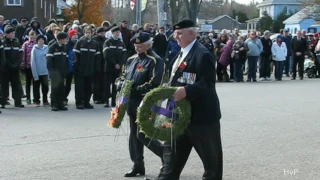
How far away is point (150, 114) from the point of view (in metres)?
6.49

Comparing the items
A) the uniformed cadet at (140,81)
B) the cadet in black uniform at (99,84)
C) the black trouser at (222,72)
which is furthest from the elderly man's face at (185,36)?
the black trouser at (222,72)

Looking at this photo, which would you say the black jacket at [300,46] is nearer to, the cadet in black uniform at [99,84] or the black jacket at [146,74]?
the cadet in black uniform at [99,84]

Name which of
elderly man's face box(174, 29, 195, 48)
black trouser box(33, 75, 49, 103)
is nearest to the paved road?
black trouser box(33, 75, 49, 103)

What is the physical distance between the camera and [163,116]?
6441 millimetres

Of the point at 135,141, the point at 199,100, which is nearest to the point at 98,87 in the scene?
the point at 135,141

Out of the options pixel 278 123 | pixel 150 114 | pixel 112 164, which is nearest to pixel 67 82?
pixel 278 123

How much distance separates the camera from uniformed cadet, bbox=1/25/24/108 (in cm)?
1445

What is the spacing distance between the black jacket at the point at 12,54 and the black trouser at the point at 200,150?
8733mm

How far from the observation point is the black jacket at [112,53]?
14.4 metres

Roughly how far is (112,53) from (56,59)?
4.39 ft

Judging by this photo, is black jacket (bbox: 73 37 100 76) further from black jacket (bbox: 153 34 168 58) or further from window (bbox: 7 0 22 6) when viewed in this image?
window (bbox: 7 0 22 6)

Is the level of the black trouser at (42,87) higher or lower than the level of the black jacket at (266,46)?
lower

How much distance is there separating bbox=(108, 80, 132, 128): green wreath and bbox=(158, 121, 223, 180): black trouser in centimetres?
134

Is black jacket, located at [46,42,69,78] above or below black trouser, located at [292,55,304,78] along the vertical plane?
above
